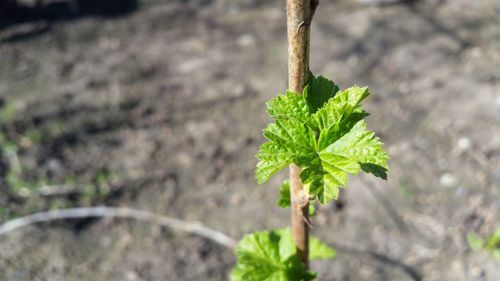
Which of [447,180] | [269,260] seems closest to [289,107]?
[269,260]

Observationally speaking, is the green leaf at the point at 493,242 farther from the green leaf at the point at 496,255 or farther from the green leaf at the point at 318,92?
the green leaf at the point at 318,92

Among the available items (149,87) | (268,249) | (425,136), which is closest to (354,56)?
(425,136)

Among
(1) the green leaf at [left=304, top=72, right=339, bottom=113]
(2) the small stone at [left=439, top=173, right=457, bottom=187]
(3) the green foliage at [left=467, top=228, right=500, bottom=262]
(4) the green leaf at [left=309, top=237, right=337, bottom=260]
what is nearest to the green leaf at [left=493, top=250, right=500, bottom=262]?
(3) the green foliage at [left=467, top=228, right=500, bottom=262]

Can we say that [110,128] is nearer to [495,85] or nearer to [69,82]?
[69,82]

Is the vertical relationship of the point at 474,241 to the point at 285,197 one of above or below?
above

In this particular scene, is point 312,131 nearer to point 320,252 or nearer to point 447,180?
point 320,252

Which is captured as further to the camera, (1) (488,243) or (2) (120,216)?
(2) (120,216)

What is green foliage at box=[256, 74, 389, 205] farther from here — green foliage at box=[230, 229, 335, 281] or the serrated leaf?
green foliage at box=[230, 229, 335, 281]
